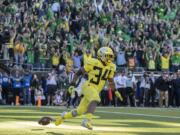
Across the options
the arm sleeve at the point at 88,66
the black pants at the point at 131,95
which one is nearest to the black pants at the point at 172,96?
the black pants at the point at 131,95

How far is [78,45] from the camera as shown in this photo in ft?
90.9

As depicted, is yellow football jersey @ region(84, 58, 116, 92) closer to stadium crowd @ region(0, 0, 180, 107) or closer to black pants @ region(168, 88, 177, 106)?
stadium crowd @ region(0, 0, 180, 107)

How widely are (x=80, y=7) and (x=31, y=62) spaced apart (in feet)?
17.3

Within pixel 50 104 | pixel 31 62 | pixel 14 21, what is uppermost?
pixel 14 21

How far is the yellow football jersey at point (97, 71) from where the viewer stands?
43.8 ft

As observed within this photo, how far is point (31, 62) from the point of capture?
89.5 feet

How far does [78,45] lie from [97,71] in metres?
14.4

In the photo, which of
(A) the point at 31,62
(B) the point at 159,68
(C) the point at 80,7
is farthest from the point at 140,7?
(A) the point at 31,62

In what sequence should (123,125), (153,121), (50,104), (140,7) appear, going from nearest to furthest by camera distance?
(123,125)
(153,121)
(50,104)
(140,7)

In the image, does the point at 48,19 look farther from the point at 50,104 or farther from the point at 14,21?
the point at 50,104

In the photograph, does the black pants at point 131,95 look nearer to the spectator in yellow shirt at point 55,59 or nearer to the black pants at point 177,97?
the black pants at point 177,97

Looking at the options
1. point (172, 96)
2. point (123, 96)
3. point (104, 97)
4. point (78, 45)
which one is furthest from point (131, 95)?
point (78, 45)

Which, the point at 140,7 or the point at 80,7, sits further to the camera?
the point at 140,7

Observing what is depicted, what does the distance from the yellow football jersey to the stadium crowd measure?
10.3 meters
